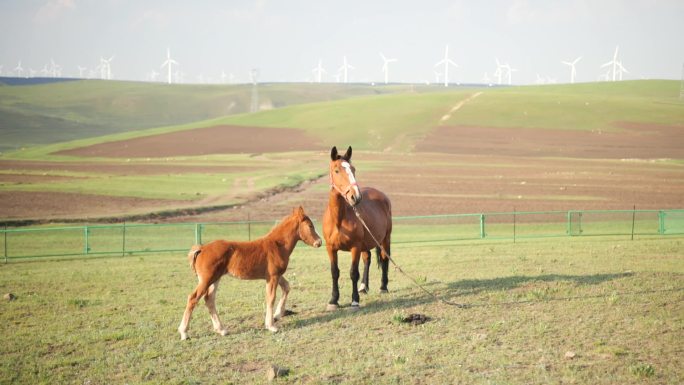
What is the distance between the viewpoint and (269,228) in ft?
122

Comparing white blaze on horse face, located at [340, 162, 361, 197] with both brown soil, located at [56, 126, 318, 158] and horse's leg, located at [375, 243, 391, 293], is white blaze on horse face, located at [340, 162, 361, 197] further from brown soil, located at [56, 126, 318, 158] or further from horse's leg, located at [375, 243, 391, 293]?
brown soil, located at [56, 126, 318, 158]

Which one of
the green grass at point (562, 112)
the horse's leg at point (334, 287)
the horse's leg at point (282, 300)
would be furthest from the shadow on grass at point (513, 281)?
the green grass at point (562, 112)

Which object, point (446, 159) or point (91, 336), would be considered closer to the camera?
Answer: point (91, 336)

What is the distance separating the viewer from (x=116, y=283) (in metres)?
20.5

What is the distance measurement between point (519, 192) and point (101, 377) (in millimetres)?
46009

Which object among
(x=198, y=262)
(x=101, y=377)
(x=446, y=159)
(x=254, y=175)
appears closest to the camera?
(x=101, y=377)

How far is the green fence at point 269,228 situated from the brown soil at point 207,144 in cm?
6668

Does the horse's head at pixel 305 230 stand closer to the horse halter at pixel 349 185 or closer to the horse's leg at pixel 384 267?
the horse halter at pixel 349 185

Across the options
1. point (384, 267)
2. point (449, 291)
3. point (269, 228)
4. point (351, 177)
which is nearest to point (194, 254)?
point (351, 177)

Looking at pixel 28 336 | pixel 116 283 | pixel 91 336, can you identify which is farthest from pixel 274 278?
pixel 116 283

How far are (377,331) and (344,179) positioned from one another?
323 centimetres

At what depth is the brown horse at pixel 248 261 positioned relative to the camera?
1280 cm

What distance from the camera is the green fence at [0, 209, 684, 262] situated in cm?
3094

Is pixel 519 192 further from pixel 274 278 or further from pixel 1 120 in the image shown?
pixel 1 120
